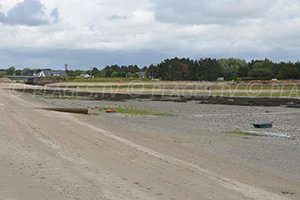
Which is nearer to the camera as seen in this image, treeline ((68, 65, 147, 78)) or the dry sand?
the dry sand

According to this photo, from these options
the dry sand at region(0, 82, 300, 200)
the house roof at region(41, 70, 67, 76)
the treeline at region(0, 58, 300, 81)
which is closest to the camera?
the dry sand at region(0, 82, 300, 200)

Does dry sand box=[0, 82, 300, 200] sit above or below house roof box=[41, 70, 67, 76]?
above

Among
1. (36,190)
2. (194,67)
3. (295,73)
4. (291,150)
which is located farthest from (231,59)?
(36,190)

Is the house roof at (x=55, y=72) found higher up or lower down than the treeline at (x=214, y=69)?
lower down

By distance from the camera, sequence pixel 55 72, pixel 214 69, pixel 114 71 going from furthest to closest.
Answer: pixel 55 72
pixel 114 71
pixel 214 69

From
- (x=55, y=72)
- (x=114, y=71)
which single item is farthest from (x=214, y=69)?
(x=55, y=72)

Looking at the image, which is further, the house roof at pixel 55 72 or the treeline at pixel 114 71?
the house roof at pixel 55 72

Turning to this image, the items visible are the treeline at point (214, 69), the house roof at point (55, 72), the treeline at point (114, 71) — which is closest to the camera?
the treeline at point (214, 69)

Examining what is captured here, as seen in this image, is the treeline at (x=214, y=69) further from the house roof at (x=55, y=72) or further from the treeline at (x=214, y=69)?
the house roof at (x=55, y=72)

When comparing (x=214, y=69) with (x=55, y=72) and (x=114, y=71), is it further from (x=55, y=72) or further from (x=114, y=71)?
(x=55, y=72)

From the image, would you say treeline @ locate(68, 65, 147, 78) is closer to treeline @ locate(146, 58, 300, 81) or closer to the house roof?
the house roof

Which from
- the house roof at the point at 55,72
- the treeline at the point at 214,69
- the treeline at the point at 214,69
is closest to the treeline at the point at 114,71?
the house roof at the point at 55,72

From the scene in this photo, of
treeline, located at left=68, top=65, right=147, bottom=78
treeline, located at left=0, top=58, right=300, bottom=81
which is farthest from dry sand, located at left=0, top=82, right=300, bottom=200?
treeline, located at left=68, top=65, right=147, bottom=78

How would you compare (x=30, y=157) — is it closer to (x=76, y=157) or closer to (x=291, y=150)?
(x=76, y=157)
